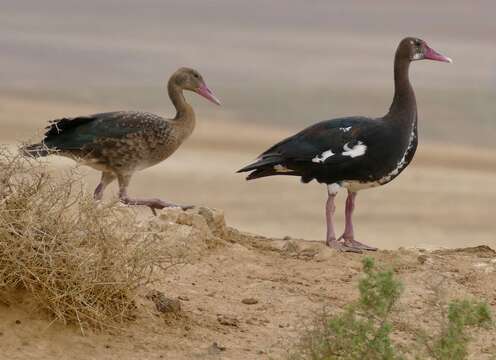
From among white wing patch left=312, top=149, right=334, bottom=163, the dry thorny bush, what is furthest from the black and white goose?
the dry thorny bush

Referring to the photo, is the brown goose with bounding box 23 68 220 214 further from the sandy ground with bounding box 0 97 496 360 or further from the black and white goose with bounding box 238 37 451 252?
the black and white goose with bounding box 238 37 451 252

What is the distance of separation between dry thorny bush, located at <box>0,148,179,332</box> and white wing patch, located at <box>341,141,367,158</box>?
397 centimetres

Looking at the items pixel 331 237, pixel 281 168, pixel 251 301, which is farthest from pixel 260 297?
pixel 281 168

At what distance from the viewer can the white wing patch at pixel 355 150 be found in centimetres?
1231

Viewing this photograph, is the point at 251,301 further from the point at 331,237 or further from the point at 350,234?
the point at 350,234

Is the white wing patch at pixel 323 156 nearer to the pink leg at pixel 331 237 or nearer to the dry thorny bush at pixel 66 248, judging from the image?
the pink leg at pixel 331 237

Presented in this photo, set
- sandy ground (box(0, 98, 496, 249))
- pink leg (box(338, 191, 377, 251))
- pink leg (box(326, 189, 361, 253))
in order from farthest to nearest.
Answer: sandy ground (box(0, 98, 496, 249)), pink leg (box(338, 191, 377, 251)), pink leg (box(326, 189, 361, 253))

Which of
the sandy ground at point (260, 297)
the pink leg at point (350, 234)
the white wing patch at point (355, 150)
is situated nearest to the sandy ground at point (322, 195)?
the sandy ground at point (260, 297)

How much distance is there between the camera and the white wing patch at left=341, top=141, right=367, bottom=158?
1231cm

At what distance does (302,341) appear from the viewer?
7.79 m

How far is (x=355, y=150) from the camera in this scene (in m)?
12.3

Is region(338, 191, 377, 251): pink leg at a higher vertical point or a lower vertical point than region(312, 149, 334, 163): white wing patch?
lower

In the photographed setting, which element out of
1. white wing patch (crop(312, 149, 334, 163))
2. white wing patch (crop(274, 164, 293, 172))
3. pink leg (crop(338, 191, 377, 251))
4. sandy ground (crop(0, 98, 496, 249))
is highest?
white wing patch (crop(312, 149, 334, 163))

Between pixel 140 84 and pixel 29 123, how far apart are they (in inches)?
394
